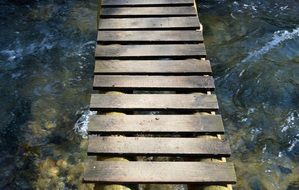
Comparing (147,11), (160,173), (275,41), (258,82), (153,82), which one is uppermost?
(147,11)

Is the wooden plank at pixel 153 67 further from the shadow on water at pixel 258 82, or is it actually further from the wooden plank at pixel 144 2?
the shadow on water at pixel 258 82

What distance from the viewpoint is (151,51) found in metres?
5.36

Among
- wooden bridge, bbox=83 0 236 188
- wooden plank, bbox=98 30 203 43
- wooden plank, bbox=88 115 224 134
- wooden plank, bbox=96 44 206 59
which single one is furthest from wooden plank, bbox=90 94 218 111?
wooden plank, bbox=98 30 203 43

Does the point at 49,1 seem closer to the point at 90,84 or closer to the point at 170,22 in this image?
the point at 90,84

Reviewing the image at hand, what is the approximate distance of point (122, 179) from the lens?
372 centimetres

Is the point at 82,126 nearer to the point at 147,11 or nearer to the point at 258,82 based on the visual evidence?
the point at 147,11

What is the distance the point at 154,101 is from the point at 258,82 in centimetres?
322

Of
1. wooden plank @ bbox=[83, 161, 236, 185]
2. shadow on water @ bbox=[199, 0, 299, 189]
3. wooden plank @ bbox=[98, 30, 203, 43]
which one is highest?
wooden plank @ bbox=[98, 30, 203, 43]

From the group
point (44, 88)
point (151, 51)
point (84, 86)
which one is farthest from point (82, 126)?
point (151, 51)

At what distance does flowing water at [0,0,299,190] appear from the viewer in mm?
5812

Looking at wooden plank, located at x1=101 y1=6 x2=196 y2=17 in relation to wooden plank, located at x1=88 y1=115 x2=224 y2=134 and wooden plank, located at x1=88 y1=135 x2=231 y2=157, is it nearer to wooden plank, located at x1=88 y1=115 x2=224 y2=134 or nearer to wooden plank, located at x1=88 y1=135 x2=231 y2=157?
wooden plank, located at x1=88 y1=115 x2=224 y2=134

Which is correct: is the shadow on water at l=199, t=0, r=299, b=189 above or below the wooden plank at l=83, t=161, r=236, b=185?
below

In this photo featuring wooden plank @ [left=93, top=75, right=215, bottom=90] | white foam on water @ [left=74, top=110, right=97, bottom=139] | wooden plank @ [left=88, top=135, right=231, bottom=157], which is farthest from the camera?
white foam on water @ [left=74, top=110, right=97, bottom=139]

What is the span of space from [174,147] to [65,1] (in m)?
6.55
